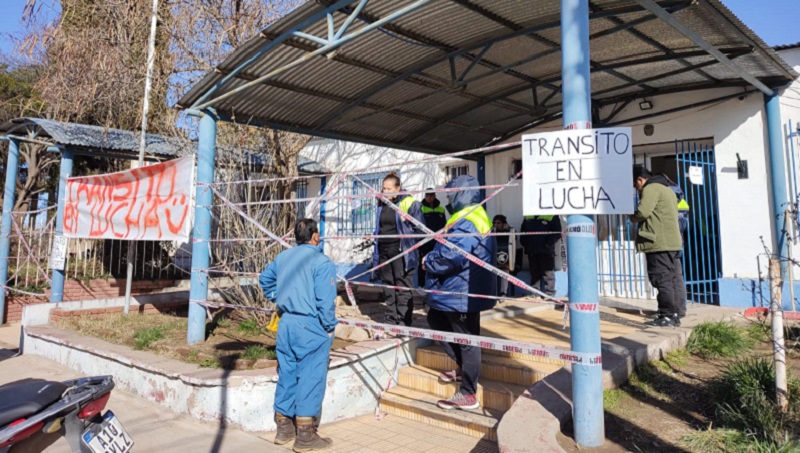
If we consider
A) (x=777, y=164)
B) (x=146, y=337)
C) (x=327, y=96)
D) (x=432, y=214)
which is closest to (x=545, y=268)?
(x=432, y=214)

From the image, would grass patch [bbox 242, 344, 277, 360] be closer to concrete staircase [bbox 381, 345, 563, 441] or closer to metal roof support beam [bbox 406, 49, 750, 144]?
concrete staircase [bbox 381, 345, 563, 441]

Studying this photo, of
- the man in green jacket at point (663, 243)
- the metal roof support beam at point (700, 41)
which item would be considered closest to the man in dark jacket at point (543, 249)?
the man in green jacket at point (663, 243)

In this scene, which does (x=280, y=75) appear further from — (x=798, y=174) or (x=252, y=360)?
(x=798, y=174)

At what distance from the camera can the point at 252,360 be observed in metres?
5.18

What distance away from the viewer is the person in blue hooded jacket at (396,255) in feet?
19.1

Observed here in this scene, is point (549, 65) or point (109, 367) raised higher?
point (549, 65)

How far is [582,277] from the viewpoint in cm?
310

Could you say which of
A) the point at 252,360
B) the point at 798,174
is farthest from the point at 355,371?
the point at 798,174

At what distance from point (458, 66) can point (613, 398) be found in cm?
475

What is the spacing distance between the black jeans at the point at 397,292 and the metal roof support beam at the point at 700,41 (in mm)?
3576

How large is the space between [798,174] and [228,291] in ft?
26.4

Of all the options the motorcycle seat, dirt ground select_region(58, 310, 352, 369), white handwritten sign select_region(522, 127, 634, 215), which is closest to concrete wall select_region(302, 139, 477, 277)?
dirt ground select_region(58, 310, 352, 369)

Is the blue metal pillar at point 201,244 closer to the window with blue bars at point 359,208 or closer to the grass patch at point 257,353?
the grass patch at point 257,353

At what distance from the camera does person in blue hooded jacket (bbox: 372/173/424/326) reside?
584 centimetres
